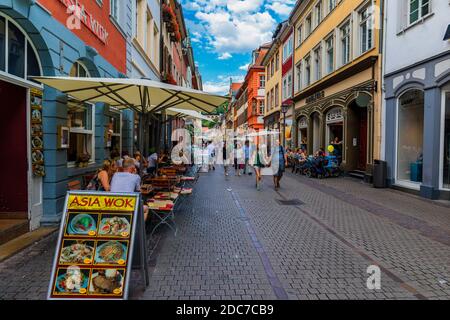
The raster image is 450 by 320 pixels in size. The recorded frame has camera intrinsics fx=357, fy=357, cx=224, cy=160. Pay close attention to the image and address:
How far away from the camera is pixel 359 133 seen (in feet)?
56.2

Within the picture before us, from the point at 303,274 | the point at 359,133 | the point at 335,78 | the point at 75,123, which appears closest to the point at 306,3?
the point at 335,78

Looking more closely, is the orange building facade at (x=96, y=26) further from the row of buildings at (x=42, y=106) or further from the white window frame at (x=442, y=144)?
the white window frame at (x=442, y=144)

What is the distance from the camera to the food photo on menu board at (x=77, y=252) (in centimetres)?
354

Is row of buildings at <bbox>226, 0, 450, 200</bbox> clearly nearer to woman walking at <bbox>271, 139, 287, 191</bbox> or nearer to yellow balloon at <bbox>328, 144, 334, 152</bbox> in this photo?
yellow balloon at <bbox>328, 144, 334, 152</bbox>

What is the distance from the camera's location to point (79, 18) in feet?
26.4

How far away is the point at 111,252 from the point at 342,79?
1614cm

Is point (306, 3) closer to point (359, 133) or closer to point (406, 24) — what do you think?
point (359, 133)

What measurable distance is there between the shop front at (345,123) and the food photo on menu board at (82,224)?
1274cm

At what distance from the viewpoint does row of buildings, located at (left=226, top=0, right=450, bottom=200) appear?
33.5ft

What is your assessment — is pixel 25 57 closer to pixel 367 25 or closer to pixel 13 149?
pixel 13 149

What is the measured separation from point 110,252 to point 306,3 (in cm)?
2332

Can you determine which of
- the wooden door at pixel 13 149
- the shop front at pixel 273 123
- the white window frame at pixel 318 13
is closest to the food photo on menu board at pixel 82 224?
the wooden door at pixel 13 149
